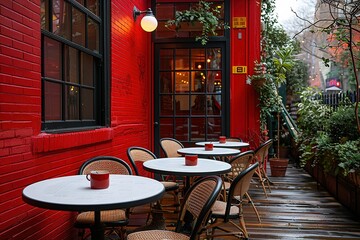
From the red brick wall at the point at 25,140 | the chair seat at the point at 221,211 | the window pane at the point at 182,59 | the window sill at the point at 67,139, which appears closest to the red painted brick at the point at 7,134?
the red brick wall at the point at 25,140

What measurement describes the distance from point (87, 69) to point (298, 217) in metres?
2.94

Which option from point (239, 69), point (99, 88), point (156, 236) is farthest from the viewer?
point (239, 69)

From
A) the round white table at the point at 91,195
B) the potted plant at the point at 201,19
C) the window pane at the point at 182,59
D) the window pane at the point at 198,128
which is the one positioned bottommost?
the round white table at the point at 91,195

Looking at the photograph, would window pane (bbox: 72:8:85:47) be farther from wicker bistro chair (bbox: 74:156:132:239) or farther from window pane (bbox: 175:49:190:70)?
window pane (bbox: 175:49:190:70)

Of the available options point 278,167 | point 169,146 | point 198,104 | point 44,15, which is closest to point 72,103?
point 44,15

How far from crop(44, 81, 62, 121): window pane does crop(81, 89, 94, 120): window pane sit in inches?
21.3

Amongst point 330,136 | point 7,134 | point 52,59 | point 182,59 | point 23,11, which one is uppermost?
point 182,59

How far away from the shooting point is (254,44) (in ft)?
21.2

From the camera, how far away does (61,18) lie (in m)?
3.22

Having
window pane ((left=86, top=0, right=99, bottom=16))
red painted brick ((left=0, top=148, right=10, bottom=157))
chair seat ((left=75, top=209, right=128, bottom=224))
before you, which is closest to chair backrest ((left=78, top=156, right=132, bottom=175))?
chair seat ((left=75, top=209, right=128, bottom=224))

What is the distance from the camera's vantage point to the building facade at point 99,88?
2.38m

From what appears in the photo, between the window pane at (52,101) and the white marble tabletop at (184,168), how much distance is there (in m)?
0.89

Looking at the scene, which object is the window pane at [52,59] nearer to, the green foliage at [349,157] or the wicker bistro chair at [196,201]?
the wicker bistro chair at [196,201]

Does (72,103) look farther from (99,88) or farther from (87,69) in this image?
(99,88)
